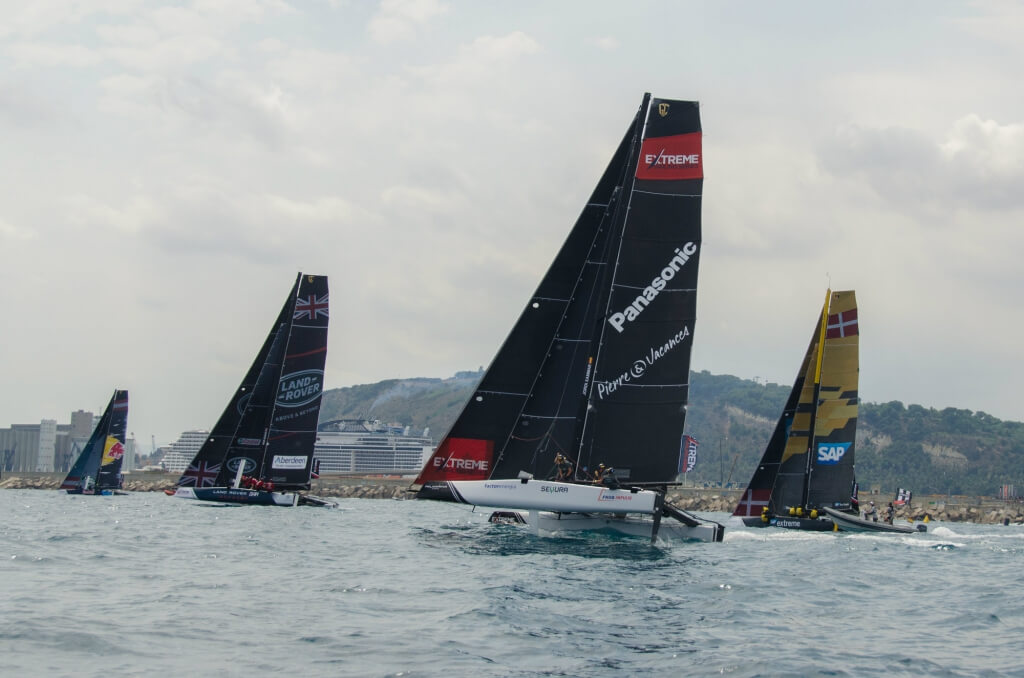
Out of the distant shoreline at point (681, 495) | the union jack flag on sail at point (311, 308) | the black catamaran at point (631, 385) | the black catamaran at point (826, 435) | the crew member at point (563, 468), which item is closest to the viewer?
the crew member at point (563, 468)

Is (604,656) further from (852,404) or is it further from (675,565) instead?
(852,404)

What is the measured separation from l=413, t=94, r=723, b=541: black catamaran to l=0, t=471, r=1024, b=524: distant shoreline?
62.6 m

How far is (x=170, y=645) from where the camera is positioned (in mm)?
12945

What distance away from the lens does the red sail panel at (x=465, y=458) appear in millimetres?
28094

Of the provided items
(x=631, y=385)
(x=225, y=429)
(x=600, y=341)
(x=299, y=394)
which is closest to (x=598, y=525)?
(x=631, y=385)

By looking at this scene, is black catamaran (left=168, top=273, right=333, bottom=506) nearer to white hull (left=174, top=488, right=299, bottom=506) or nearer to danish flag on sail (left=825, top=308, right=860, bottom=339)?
white hull (left=174, top=488, right=299, bottom=506)

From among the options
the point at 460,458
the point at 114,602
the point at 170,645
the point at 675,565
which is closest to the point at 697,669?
the point at 170,645

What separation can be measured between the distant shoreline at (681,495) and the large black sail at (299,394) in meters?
46.3

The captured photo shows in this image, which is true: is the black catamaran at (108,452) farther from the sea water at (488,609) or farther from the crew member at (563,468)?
the crew member at (563,468)

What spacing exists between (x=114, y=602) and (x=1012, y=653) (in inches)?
470

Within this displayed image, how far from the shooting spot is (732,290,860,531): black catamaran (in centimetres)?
4166

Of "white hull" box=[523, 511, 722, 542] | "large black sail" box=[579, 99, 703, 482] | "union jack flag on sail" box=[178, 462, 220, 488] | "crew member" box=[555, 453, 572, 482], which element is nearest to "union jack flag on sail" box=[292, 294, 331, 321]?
"union jack flag on sail" box=[178, 462, 220, 488]

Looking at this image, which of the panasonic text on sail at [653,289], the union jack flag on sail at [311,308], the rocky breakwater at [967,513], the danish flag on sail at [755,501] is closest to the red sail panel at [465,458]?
the panasonic text on sail at [653,289]

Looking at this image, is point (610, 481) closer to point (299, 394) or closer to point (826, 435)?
point (826, 435)
